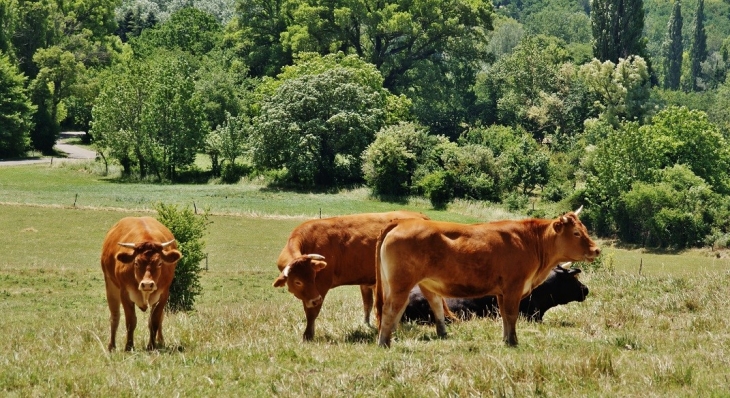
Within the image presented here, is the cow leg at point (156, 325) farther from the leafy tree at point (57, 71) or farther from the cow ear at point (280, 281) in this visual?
the leafy tree at point (57, 71)

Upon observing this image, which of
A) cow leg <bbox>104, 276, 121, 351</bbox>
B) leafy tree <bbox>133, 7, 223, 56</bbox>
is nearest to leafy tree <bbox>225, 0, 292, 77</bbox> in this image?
leafy tree <bbox>133, 7, 223, 56</bbox>

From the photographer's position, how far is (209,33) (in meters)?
123

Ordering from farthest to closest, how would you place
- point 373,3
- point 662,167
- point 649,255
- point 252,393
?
point 373,3 → point 662,167 → point 649,255 → point 252,393

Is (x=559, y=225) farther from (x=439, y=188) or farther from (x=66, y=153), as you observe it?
(x=66, y=153)

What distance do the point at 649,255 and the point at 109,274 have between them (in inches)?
1926

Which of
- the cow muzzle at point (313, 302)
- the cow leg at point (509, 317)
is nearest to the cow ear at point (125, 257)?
the cow muzzle at point (313, 302)

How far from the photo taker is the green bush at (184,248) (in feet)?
80.2

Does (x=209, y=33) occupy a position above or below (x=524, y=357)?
above

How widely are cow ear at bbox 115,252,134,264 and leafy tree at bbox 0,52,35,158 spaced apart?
75606 mm

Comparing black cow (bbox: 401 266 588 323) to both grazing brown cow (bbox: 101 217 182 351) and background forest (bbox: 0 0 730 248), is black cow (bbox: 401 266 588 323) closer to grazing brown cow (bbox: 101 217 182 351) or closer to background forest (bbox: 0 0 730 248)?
grazing brown cow (bbox: 101 217 182 351)

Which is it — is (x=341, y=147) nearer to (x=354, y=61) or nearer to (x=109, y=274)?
(x=354, y=61)

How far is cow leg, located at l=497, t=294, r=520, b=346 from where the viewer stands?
14023 millimetres

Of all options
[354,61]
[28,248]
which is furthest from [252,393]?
[354,61]

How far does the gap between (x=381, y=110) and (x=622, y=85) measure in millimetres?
24919
